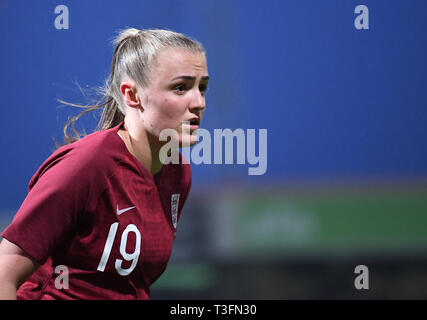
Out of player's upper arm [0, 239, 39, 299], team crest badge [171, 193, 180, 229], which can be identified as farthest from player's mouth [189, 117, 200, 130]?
player's upper arm [0, 239, 39, 299]

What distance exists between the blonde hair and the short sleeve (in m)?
0.47

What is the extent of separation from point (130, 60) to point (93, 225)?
63 centimetres

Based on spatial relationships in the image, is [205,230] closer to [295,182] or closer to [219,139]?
[295,182]

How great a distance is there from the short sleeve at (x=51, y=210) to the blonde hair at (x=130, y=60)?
475 mm

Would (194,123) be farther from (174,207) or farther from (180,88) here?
(174,207)

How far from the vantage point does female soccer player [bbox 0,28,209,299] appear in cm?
177

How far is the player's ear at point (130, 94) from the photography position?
7.23 ft

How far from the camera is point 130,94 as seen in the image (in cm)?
222

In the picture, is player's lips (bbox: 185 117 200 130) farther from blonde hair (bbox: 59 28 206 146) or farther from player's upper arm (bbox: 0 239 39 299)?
player's upper arm (bbox: 0 239 39 299)

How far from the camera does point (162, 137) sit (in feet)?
7.11

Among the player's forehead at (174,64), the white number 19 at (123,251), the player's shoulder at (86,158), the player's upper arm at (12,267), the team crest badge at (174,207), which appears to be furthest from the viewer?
the team crest badge at (174,207)

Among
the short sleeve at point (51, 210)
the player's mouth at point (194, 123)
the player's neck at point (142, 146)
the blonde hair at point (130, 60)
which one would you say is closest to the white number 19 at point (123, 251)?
the short sleeve at point (51, 210)

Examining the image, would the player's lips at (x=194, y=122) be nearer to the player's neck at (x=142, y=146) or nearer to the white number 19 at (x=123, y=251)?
the player's neck at (x=142, y=146)
